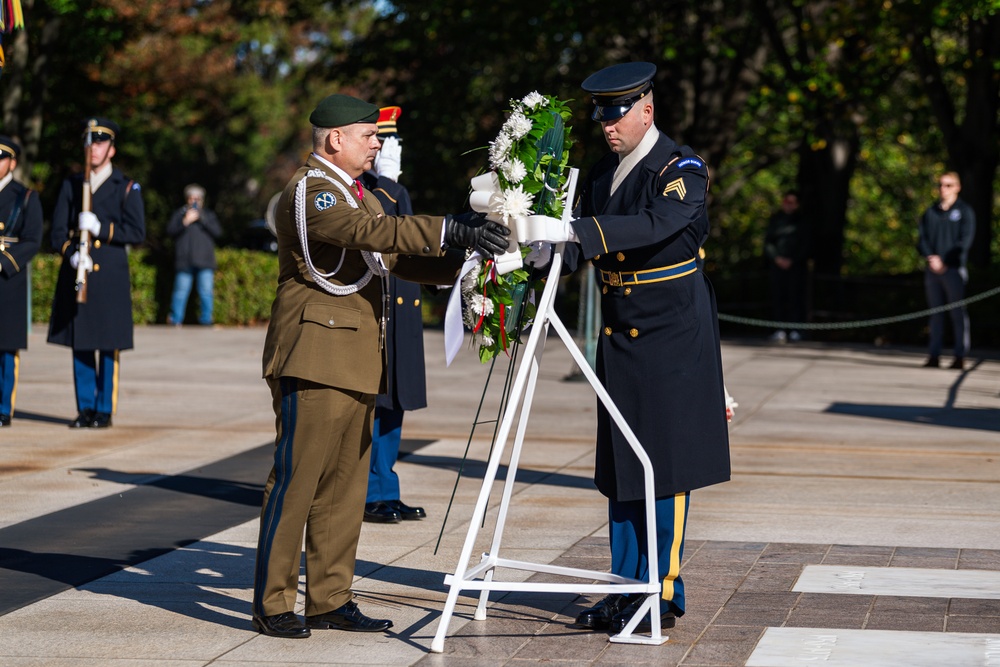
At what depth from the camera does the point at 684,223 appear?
16.9ft

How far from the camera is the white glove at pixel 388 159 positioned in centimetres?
756

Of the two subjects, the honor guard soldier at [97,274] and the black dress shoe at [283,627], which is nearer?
the black dress shoe at [283,627]

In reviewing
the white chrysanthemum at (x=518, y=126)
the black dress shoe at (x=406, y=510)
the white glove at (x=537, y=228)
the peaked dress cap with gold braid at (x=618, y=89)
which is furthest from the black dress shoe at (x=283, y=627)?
the black dress shoe at (x=406, y=510)

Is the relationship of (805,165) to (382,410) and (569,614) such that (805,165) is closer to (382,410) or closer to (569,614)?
(382,410)

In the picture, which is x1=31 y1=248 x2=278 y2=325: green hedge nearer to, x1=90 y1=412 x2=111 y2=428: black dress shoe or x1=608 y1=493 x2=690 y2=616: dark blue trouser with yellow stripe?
x1=90 y1=412 x2=111 y2=428: black dress shoe

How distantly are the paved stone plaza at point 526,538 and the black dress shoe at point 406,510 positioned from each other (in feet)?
0.29

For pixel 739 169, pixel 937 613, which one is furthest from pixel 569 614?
pixel 739 169

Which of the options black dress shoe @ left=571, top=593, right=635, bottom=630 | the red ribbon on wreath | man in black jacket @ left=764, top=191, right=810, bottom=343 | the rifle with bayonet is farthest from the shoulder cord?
man in black jacket @ left=764, top=191, right=810, bottom=343

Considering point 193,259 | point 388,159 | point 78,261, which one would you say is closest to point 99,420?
point 78,261

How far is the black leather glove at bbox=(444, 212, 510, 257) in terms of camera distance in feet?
15.9

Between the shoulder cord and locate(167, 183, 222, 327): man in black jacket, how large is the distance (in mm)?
15479

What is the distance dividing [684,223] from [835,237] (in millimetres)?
17028

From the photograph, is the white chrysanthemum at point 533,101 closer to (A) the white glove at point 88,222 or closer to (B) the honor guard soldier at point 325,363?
(B) the honor guard soldier at point 325,363

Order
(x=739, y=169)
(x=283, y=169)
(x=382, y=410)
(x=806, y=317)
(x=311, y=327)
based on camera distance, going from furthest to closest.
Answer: (x=283, y=169) → (x=739, y=169) → (x=806, y=317) → (x=382, y=410) → (x=311, y=327)
